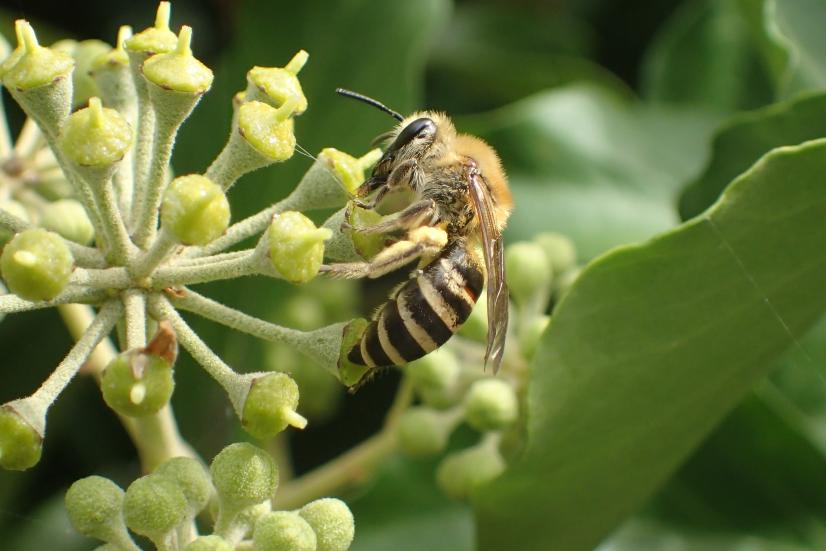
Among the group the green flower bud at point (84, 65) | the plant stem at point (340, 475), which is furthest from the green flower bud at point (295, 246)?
the plant stem at point (340, 475)

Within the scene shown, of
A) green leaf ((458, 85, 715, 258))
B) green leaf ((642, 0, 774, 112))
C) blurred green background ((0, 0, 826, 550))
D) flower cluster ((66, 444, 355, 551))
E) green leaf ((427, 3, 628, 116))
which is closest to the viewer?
flower cluster ((66, 444, 355, 551))

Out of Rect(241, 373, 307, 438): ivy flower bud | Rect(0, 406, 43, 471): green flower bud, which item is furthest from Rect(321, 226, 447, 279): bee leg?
Rect(0, 406, 43, 471): green flower bud

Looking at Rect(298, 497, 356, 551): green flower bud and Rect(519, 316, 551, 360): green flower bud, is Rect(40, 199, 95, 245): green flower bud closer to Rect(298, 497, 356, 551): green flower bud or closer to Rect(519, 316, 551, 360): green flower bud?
Rect(298, 497, 356, 551): green flower bud

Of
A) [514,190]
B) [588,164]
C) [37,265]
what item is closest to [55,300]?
[37,265]

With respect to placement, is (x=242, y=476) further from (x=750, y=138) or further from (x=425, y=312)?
(x=750, y=138)

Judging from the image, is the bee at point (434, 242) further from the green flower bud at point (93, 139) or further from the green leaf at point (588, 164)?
the green leaf at point (588, 164)

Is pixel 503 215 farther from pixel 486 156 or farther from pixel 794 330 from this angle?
pixel 794 330
